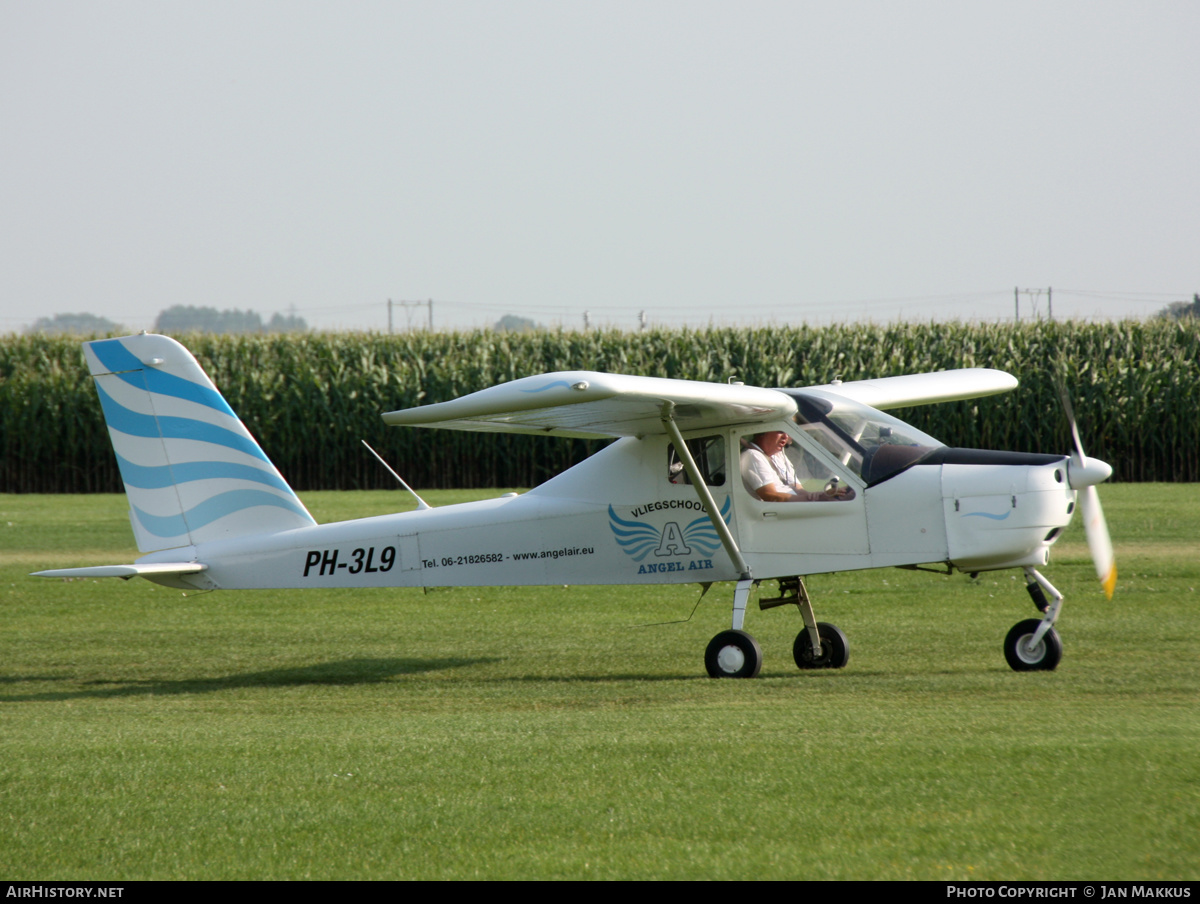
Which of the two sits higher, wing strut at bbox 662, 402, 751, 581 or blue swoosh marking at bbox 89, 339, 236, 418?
blue swoosh marking at bbox 89, 339, 236, 418

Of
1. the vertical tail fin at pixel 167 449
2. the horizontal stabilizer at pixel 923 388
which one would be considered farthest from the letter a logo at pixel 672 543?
the vertical tail fin at pixel 167 449

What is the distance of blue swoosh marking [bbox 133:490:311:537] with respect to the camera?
11094 mm

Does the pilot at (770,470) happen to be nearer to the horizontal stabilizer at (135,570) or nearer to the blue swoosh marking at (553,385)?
the blue swoosh marking at (553,385)

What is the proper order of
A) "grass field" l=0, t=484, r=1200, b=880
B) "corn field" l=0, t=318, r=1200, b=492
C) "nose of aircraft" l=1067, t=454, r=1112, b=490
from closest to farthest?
"grass field" l=0, t=484, r=1200, b=880 → "nose of aircraft" l=1067, t=454, r=1112, b=490 → "corn field" l=0, t=318, r=1200, b=492

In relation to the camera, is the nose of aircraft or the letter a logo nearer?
the nose of aircraft

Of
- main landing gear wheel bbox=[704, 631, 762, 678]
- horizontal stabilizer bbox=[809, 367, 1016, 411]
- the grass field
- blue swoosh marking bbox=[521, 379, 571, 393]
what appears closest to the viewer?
the grass field

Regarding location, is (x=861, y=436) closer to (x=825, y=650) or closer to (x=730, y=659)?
(x=825, y=650)

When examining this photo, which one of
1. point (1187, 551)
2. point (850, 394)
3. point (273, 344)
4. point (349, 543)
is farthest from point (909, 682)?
point (273, 344)

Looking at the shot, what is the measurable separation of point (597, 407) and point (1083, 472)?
3.64 meters

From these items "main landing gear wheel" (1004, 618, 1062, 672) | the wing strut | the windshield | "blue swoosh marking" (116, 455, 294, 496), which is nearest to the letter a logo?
the wing strut

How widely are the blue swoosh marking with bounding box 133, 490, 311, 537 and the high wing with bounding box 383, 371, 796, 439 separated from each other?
246 cm

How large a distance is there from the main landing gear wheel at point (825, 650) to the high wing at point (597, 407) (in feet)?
6.29

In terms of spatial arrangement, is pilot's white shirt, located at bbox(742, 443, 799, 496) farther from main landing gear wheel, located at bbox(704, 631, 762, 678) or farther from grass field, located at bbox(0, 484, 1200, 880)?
grass field, located at bbox(0, 484, 1200, 880)

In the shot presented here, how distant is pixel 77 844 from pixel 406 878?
170 cm
